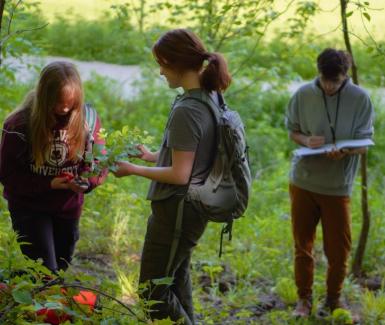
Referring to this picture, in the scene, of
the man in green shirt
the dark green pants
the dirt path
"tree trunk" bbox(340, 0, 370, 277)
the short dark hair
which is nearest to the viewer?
the dark green pants

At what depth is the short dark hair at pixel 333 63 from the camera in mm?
3998

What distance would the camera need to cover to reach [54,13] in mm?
13766

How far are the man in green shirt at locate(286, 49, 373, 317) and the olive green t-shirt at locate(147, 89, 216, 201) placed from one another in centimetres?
113

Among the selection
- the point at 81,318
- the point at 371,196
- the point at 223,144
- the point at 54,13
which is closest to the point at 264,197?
the point at 371,196

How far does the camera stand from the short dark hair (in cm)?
400

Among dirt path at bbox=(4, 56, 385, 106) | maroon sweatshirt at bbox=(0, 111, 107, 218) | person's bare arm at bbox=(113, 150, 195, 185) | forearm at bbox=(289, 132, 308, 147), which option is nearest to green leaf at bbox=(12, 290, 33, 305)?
person's bare arm at bbox=(113, 150, 195, 185)

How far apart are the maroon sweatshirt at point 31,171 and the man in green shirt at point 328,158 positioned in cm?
140

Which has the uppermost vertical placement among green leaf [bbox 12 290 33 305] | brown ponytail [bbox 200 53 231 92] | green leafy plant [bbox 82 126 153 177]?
brown ponytail [bbox 200 53 231 92]

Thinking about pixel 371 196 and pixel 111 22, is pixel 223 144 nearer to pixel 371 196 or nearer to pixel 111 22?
pixel 371 196

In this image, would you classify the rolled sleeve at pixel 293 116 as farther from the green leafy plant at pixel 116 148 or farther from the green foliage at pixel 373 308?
the green leafy plant at pixel 116 148

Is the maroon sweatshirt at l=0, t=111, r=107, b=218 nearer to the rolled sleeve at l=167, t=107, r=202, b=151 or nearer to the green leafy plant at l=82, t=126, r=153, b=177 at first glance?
the green leafy plant at l=82, t=126, r=153, b=177

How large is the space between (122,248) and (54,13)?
9262mm

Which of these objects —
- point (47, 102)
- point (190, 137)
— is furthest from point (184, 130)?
point (47, 102)

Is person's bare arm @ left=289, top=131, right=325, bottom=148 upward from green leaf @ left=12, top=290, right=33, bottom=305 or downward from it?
upward
